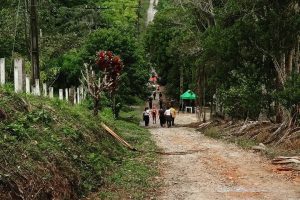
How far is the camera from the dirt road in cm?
1122

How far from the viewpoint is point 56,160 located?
9.99 m

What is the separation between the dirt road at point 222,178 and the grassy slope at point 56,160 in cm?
65

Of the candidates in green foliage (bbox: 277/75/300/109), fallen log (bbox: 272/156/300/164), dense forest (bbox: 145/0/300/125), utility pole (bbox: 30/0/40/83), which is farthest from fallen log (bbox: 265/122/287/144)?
utility pole (bbox: 30/0/40/83)

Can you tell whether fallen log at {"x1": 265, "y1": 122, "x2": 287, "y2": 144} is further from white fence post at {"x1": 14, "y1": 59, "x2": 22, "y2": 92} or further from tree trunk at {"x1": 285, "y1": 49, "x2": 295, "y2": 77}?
white fence post at {"x1": 14, "y1": 59, "x2": 22, "y2": 92}

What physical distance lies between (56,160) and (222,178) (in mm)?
4800

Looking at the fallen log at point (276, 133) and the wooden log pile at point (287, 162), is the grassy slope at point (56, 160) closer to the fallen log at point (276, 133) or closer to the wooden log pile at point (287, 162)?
the wooden log pile at point (287, 162)

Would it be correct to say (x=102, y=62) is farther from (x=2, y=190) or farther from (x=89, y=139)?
(x=2, y=190)

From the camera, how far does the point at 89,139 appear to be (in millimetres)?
14383

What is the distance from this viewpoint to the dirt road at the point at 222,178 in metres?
11.2

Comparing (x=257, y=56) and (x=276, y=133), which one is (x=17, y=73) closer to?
(x=276, y=133)

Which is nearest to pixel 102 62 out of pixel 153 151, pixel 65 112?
pixel 153 151

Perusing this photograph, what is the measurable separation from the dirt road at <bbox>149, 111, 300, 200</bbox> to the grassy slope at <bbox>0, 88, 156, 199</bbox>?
651 mm

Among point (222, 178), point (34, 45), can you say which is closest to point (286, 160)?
point (222, 178)

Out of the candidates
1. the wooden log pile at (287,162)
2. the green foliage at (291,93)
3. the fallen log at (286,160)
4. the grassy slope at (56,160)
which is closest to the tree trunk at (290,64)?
the green foliage at (291,93)
